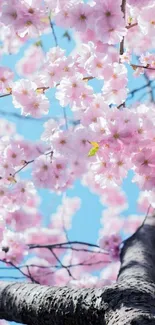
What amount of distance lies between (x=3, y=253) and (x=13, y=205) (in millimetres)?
730

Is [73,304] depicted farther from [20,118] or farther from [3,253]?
[20,118]

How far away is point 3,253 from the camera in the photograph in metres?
3.50

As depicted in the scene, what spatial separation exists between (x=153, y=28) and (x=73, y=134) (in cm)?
59

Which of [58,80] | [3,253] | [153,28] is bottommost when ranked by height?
[3,253]

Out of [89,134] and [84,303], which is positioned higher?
[89,134]

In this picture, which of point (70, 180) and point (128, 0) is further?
point (70, 180)

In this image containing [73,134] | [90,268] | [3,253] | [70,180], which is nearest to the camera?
[73,134]

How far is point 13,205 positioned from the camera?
2914mm

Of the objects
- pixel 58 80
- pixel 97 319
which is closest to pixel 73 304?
pixel 97 319

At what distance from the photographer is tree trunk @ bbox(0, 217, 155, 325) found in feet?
5.21

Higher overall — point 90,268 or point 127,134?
point 127,134

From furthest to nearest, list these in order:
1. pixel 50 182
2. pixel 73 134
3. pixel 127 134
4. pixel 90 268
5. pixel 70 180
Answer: pixel 90 268 < pixel 70 180 < pixel 50 182 < pixel 73 134 < pixel 127 134

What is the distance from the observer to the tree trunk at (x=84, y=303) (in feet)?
5.21

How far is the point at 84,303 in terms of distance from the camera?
1747mm
